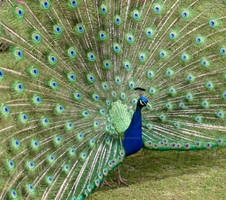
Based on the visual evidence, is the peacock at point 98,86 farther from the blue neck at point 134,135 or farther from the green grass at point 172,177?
the green grass at point 172,177

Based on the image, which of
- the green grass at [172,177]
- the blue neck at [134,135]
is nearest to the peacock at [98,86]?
the blue neck at [134,135]

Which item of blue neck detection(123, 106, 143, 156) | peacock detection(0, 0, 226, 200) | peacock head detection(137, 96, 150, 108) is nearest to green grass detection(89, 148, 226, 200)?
Result: peacock detection(0, 0, 226, 200)

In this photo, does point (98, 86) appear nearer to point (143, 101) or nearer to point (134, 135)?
point (143, 101)

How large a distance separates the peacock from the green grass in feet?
1.54

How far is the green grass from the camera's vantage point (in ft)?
13.0

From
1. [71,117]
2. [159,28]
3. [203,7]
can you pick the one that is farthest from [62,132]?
[203,7]

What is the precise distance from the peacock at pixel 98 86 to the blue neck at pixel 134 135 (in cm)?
1

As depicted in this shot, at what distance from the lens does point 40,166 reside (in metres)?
3.37

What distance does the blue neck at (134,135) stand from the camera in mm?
3711

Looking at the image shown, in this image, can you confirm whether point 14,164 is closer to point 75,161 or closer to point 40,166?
point 40,166

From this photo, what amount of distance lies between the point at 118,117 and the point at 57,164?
0.83m

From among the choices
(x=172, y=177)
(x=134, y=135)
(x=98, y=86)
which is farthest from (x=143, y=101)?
(x=172, y=177)

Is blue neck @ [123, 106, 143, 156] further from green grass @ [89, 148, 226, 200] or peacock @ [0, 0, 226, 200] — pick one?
green grass @ [89, 148, 226, 200]

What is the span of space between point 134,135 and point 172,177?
0.88m
